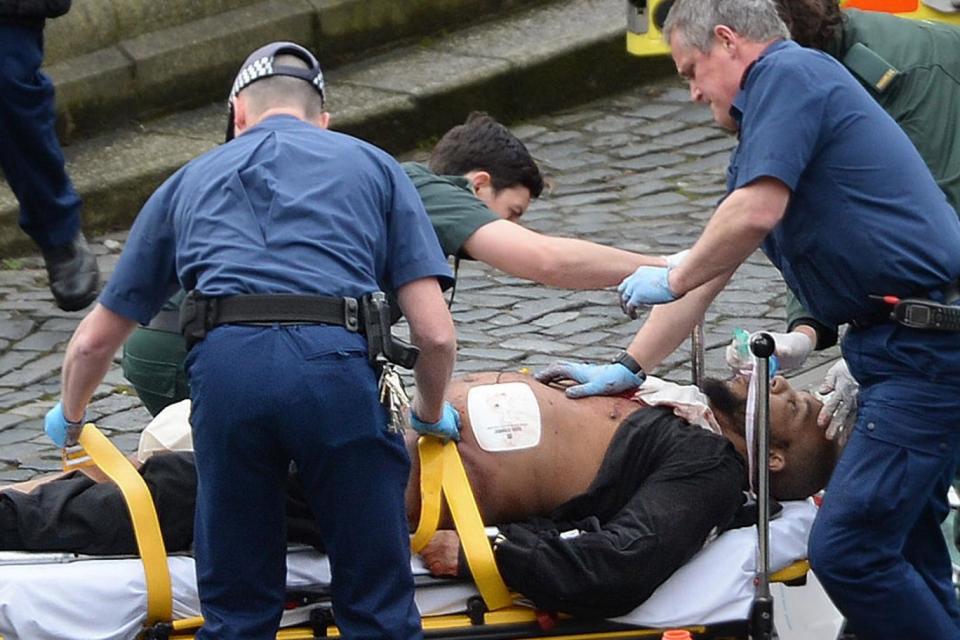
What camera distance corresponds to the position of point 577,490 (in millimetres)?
4805

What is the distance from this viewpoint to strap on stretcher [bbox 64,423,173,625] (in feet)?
14.2

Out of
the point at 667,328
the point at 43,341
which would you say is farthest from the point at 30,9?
the point at 667,328

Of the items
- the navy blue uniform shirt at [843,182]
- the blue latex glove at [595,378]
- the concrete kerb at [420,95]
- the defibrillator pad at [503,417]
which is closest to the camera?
the navy blue uniform shirt at [843,182]

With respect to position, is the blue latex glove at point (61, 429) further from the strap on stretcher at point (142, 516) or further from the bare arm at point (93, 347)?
the bare arm at point (93, 347)

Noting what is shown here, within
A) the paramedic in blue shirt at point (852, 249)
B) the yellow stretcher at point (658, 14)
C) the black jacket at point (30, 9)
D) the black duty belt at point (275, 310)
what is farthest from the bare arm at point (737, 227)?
the black jacket at point (30, 9)

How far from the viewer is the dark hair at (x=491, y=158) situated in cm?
525

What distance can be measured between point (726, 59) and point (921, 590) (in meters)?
1.32

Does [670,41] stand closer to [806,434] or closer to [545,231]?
[806,434]

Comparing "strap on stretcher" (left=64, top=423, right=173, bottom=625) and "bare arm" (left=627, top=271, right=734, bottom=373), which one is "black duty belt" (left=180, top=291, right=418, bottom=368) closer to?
"strap on stretcher" (left=64, top=423, right=173, bottom=625)

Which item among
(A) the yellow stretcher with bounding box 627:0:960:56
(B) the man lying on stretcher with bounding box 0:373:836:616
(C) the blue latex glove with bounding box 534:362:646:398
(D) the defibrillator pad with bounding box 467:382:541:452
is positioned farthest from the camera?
(A) the yellow stretcher with bounding box 627:0:960:56

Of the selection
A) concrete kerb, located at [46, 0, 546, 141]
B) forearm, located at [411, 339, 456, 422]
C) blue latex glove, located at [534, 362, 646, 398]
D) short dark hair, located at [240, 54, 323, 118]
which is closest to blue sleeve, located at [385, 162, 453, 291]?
forearm, located at [411, 339, 456, 422]

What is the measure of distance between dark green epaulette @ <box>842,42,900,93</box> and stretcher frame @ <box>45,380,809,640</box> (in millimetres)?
1186

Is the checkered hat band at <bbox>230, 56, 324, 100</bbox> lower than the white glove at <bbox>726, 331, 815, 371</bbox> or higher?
higher

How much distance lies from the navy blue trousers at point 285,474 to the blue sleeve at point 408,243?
0.69 feet
